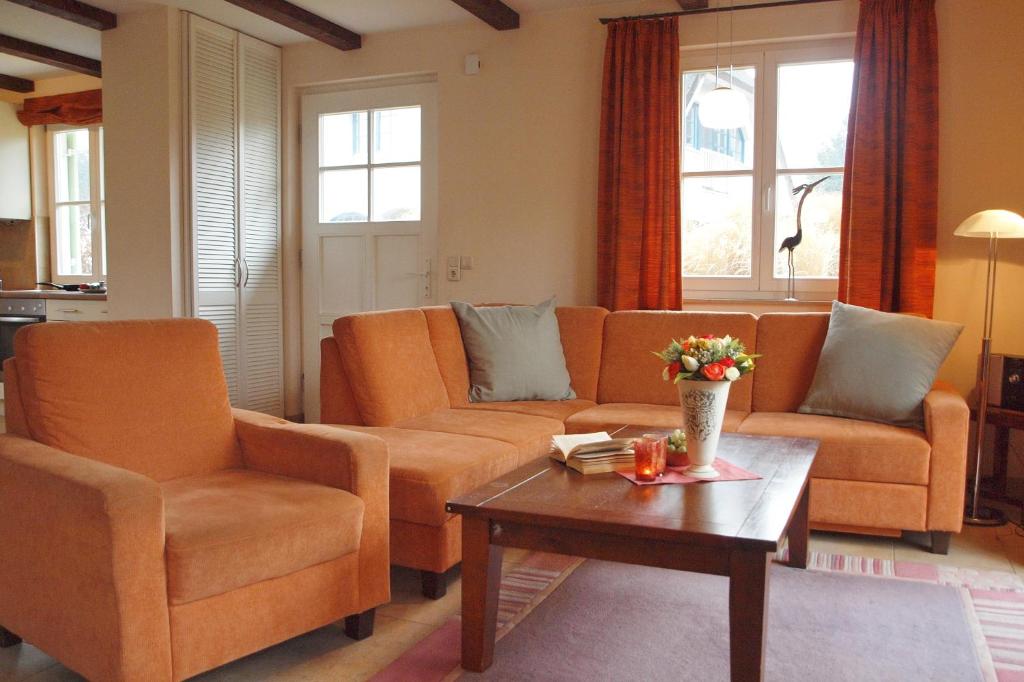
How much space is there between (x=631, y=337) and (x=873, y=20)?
1.87m

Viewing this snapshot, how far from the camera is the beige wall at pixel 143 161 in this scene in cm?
474

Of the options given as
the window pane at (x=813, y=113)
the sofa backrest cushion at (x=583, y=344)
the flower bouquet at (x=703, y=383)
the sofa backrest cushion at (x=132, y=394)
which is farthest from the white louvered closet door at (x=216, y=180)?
the flower bouquet at (x=703, y=383)

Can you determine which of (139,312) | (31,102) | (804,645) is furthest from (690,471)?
(31,102)

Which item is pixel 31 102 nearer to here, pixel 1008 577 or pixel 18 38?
pixel 18 38

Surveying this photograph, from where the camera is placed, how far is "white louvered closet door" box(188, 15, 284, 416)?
489cm

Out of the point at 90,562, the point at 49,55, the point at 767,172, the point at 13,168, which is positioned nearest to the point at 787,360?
the point at 767,172

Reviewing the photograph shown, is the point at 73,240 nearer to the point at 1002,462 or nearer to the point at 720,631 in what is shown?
the point at 720,631

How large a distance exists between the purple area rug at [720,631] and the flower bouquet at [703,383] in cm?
47

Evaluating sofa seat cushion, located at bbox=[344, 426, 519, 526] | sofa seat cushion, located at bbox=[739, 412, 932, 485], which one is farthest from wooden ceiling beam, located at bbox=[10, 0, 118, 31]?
sofa seat cushion, located at bbox=[739, 412, 932, 485]

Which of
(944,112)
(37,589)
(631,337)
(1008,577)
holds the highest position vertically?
(944,112)

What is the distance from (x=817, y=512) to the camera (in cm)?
322

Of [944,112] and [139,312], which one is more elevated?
[944,112]

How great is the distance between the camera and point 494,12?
454cm

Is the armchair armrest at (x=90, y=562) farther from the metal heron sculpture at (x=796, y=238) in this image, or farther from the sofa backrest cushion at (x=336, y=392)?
the metal heron sculpture at (x=796, y=238)
